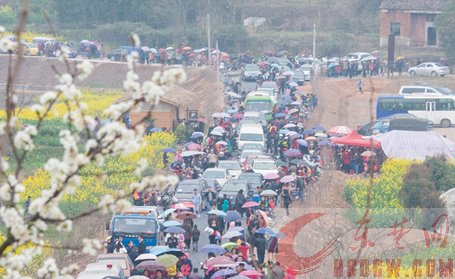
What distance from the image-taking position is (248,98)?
4778cm

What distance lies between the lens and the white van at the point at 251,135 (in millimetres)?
38688

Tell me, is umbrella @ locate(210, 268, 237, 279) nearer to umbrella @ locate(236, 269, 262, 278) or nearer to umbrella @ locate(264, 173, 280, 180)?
umbrella @ locate(236, 269, 262, 278)

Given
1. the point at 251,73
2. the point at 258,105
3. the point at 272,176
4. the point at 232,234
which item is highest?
the point at 232,234

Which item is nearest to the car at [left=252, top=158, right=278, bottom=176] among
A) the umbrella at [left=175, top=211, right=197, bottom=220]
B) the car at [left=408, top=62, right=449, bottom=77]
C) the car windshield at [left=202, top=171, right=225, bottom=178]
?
the car windshield at [left=202, top=171, right=225, bottom=178]

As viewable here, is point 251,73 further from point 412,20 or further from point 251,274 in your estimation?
point 251,274

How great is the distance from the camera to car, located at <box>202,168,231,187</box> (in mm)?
32319

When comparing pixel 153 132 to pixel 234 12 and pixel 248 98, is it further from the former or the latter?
pixel 234 12

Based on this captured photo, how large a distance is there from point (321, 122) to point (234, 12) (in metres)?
30.9

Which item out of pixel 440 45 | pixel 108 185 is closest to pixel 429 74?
pixel 440 45

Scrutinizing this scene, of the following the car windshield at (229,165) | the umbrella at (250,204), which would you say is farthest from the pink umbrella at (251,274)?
the car windshield at (229,165)

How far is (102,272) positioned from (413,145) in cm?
1824

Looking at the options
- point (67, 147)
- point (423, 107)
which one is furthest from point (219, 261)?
point (423, 107)

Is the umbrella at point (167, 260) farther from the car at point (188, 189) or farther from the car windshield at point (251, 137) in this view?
the car windshield at point (251, 137)

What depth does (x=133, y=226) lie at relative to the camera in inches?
945
